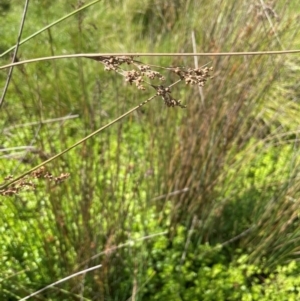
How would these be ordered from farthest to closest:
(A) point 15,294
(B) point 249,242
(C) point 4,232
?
1. (B) point 249,242
2. (C) point 4,232
3. (A) point 15,294

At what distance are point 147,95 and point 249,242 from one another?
4.13ft

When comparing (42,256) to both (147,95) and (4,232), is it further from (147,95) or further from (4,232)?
(147,95)

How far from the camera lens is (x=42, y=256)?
74.3 inches

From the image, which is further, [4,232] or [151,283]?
[151,283]

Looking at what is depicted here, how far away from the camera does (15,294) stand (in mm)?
1744

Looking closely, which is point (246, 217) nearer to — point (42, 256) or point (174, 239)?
point (174, 239)

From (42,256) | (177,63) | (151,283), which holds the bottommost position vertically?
(151,283)

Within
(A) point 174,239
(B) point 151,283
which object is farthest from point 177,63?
(B) point 151,283

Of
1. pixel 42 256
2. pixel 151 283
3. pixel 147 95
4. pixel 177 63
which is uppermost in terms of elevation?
pixel 177 63

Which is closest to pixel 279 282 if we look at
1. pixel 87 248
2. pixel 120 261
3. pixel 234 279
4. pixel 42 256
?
pixel 234 279

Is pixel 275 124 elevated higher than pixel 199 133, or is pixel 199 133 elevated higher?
pixel 199 133

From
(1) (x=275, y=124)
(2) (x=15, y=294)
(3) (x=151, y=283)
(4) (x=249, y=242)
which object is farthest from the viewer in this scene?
(1) (x=275, y=124)

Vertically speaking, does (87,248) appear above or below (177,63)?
below

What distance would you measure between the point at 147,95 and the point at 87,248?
1499 millimetres
